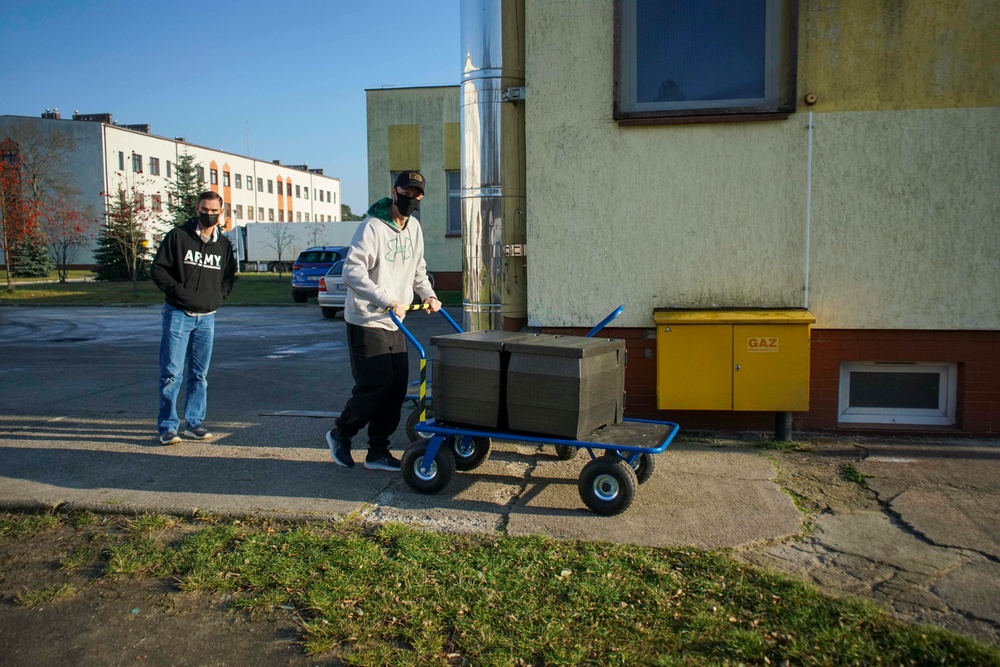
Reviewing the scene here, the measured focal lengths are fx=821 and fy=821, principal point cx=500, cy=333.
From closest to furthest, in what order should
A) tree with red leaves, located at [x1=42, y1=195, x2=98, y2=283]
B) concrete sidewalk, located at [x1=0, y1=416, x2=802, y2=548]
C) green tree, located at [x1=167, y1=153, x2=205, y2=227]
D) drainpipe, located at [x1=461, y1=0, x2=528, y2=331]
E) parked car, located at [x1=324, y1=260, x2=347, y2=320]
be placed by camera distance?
concrete sidewalk, located at [x1=0, y1=416, x2=802, y2=548]
drainpipe, located at [x1=461, y1=0, x2=528, y2=331]
parked car, located at [x1=324, y1=260, x2=347, y2=320]
tree with red leaves, located at [x1=42, y1=195, x2=98, y2=283]
green tree, located at [x1=167, y1=153, x2=205, y2=227]

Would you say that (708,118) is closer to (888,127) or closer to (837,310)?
(888,127)

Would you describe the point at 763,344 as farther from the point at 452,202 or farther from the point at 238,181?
the point at 238,181

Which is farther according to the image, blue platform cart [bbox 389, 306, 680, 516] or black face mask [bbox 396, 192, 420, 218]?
black face mask [bbox 396, 192, 420, 218]

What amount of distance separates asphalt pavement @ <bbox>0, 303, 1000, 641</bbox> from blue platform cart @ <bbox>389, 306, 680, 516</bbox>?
11 centimetres

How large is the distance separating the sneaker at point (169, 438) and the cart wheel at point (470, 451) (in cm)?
237

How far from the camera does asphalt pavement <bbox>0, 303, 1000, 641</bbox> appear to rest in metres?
4.23

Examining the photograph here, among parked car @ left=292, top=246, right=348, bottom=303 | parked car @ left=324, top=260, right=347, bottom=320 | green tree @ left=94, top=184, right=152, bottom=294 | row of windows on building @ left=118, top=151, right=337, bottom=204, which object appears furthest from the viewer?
row of windows on building @ left=118, top=151, right=337, bottom=204

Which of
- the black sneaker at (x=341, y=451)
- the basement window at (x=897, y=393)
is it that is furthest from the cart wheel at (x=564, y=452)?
the basement window at (x=897, y=393)

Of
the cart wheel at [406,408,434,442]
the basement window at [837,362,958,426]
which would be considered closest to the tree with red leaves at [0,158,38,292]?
the cart wheel at [406,408,434,442]

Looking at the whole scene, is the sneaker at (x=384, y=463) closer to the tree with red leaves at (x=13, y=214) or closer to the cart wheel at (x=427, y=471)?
the cart wheel at (x=427, y=471)

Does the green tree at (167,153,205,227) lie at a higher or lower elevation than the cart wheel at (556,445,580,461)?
higher

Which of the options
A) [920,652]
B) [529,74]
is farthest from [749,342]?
[920,652]

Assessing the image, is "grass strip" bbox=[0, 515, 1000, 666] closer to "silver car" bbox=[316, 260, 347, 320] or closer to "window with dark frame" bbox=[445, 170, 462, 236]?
"silver car" bbox=[316, 260, 347, 320]

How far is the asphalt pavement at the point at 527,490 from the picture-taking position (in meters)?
4.23
